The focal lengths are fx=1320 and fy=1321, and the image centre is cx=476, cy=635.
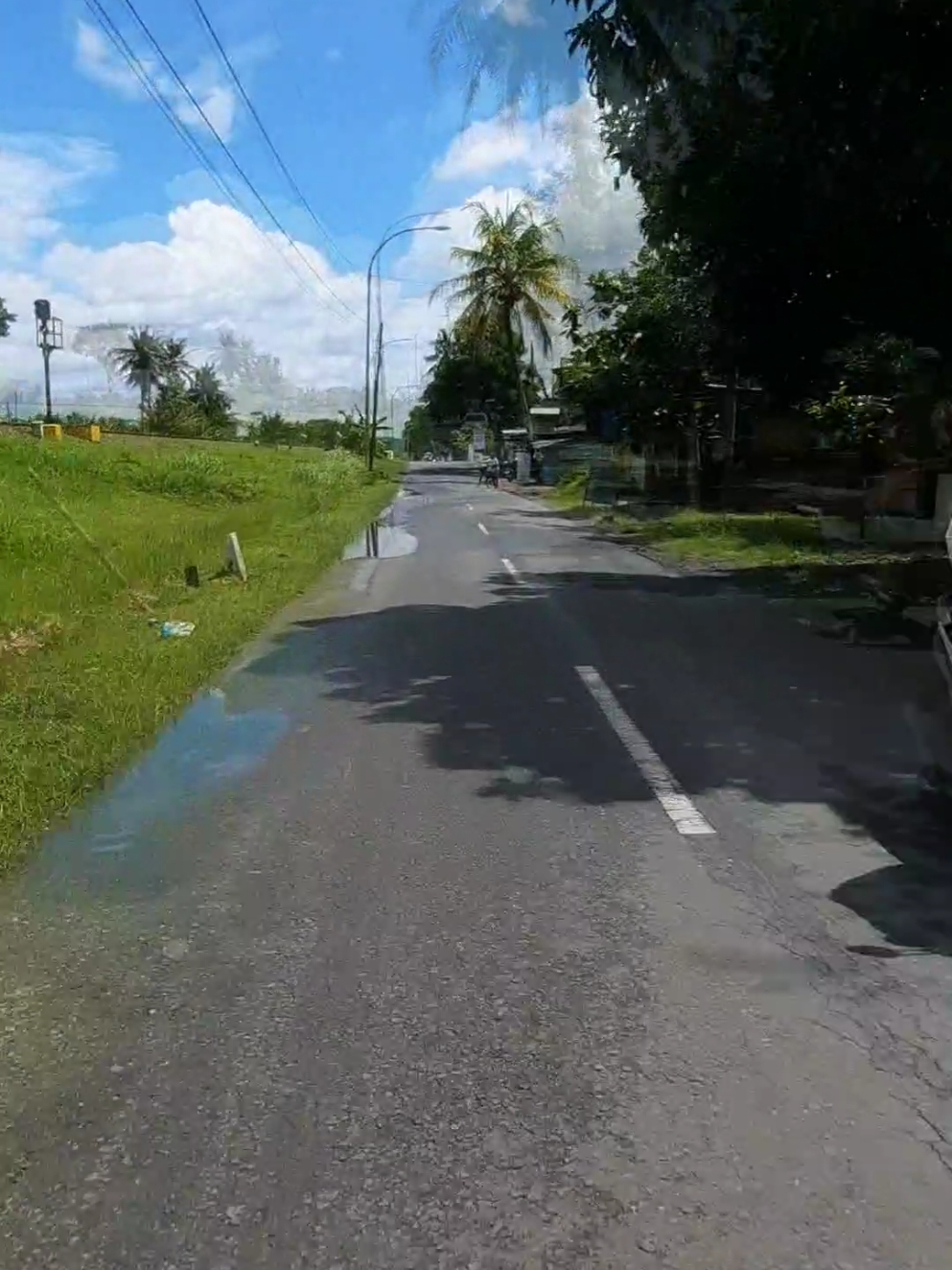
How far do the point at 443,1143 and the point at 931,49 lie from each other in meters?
11.4

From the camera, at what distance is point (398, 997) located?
4520mm

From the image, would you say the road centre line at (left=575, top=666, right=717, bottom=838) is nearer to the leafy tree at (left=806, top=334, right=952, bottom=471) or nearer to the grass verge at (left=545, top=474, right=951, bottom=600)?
the grass verge at (left=545, top=474, right=951, bottom=600)

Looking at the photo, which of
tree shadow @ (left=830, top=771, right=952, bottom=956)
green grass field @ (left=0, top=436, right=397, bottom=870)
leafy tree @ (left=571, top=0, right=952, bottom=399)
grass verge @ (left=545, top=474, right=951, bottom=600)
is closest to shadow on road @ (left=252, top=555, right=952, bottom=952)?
tree shadow @ (left=830, top=771, right=952, bottom=956)

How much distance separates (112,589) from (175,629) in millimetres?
3893

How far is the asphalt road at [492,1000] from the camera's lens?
3.23m

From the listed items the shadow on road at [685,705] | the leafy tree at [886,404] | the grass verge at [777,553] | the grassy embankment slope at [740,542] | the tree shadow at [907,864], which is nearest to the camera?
the tree shadow at [907,864]

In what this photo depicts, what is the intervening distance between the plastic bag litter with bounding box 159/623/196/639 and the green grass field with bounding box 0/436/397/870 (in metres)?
0.12

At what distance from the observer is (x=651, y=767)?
7.70 meters

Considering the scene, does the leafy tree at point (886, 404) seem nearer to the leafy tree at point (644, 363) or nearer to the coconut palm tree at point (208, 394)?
the leafy tree at point (644, 363)

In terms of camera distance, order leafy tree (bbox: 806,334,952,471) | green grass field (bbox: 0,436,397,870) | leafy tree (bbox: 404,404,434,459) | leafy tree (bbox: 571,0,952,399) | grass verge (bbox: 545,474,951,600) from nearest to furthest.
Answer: green grass field (bbox: 0,436,397,870) → leafy tree (bbox: 571,0,952,399) → grass verge (bbox: 545,474,951,600) → leafy tree (bbox: 806,334,952,471) → leafy tree (bbox: 404,404,434,459)

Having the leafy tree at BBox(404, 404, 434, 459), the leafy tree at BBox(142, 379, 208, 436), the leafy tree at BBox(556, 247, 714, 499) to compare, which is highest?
the leafy tree at BBox(556, 247, 714, 499)

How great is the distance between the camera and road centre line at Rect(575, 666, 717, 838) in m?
6.54

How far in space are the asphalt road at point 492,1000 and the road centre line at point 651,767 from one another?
0.04 meters

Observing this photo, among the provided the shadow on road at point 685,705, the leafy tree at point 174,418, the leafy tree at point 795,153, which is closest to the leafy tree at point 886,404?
the leafy tree at point 795,153
